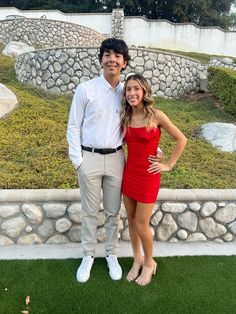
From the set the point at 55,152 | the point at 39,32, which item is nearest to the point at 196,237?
the point at 55,152

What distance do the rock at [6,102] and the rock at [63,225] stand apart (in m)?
3.33

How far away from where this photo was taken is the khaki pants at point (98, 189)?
267cm

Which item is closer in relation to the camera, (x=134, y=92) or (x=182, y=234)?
(x=134, y=92)

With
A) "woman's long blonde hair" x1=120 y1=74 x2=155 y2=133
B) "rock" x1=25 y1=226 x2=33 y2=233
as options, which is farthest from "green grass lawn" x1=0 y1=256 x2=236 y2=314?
"woman's long blonde hair" x1=120 y1=74 x2=155 y2=133

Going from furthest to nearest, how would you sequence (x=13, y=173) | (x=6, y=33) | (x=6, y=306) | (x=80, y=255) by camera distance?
(x=6, y=33) → (x=13, y=173) → (x=80, y=255) → (x=6, y=306)

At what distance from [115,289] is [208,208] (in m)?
1.35

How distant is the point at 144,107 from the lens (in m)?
2.58

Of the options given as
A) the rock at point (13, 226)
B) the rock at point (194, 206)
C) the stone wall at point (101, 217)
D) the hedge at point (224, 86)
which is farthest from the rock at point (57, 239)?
the hedge at point (224, 86)

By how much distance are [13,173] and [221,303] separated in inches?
102

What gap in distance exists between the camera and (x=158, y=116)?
2576 mm

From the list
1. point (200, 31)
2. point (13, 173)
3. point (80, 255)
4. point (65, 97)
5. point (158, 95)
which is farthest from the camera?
point (200, 31)

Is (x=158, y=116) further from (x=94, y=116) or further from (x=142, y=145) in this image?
(x=94, y=116)

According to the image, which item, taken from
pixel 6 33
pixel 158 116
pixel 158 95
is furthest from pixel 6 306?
pixel 6 33

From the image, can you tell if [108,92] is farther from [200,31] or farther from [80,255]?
[200,31]
